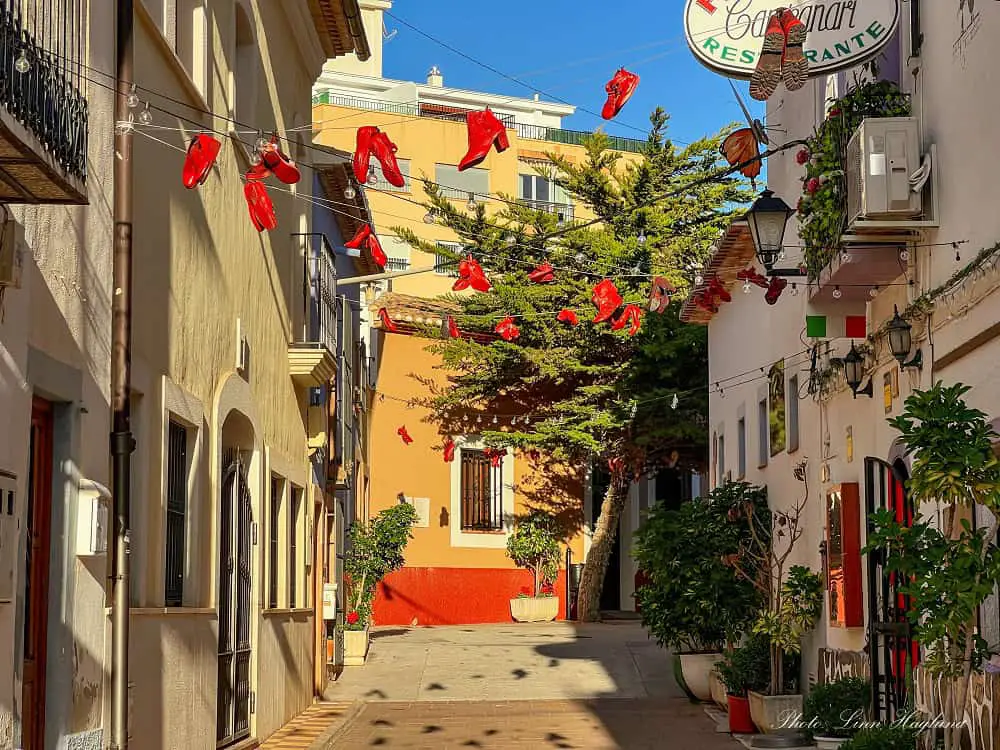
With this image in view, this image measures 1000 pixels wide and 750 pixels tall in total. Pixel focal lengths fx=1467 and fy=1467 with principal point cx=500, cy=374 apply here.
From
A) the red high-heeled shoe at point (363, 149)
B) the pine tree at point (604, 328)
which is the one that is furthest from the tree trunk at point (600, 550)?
the red high-heeled shoe at point (363, 149)

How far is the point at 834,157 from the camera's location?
11.1 m

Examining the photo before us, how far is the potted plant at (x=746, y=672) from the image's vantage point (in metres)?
14.9

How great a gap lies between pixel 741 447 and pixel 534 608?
445 inches

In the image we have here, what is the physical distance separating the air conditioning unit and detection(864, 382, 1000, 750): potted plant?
219cm

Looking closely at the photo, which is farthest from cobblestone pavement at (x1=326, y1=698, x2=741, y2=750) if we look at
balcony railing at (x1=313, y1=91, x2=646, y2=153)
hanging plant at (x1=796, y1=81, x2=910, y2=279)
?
balcony railing at (x1=313, y1=91, x2=646, y2=153)

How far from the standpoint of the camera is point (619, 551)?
34250mm

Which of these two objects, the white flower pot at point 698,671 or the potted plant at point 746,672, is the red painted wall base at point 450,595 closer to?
the white flower pot at point 698,671

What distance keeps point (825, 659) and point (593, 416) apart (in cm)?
1647

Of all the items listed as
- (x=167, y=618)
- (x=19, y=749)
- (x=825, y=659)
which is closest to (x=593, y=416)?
(x=825, y=659)

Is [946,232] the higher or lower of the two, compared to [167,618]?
higher

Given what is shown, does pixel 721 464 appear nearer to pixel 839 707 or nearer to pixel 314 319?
pixel 314 319

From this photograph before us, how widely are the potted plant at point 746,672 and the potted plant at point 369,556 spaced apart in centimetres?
827

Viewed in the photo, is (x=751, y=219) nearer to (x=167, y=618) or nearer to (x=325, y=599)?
(x=167, y=618)

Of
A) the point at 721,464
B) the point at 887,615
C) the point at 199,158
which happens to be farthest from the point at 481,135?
the point at 721,464
